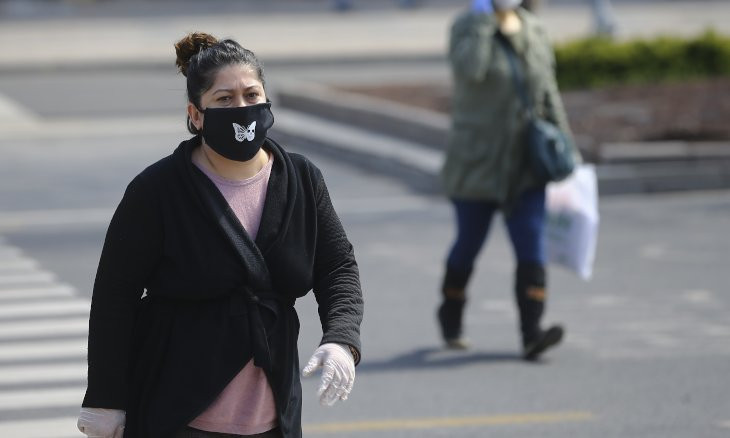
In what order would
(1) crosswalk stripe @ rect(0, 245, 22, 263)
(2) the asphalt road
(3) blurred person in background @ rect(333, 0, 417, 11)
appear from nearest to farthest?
(2) the asphalt road → (1) crosswalk stripe @ rect(0, 245, 22, 263) → (3) blurred person in background @ rect(333, 0, 417, 11)

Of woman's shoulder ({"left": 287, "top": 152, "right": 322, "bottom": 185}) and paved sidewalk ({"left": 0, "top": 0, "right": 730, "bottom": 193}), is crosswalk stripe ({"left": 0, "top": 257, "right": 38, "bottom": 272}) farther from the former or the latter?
woman's shoulder ({"left": 287, "top": 152, "right": 322, "bottom": 185})

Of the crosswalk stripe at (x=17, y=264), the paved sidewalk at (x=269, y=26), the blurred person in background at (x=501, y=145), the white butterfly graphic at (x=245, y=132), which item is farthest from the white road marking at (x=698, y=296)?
the paved sidewalk at (x=269, y=26)

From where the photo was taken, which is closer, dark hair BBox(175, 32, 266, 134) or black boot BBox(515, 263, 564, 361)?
dark hair BBox(175, 32, 266, 134)

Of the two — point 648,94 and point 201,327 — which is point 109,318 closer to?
point 201,327

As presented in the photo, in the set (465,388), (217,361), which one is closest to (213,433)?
(217,361)

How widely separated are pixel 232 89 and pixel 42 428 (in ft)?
11.2

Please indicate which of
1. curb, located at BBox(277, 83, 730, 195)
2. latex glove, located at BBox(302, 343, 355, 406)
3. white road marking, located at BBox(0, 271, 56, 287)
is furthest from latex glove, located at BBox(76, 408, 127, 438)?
curb, located at BBox(277, 83, 730, 195)

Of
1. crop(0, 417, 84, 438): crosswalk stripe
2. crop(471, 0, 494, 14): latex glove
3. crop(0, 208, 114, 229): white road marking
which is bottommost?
crop(0, 208, 114, 229): white road marking

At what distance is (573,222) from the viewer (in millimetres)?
8016

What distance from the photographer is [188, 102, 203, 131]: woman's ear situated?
3.74m

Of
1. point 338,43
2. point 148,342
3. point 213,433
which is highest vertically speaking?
point 148,342

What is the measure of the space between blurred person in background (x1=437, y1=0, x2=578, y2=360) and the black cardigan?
157 inches

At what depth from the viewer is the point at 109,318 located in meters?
3.64

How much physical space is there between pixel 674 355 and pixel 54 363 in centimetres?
330
